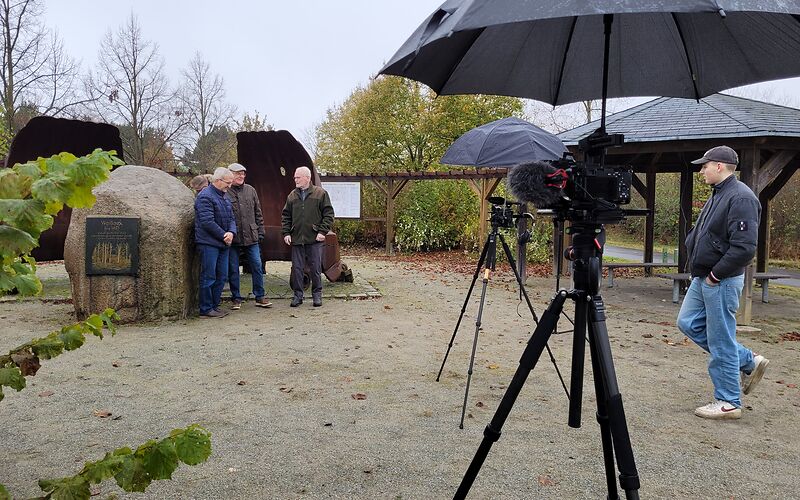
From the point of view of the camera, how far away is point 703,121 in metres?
9.98

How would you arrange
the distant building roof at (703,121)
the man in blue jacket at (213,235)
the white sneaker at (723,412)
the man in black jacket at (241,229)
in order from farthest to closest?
the distant building roof at (703,121)
the man in black jacket at (241,229)
the man in blue jacket at (213,235)
the white sneaker at (723,412)

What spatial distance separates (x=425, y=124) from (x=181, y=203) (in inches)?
531

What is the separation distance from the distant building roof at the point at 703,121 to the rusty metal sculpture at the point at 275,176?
5012mm

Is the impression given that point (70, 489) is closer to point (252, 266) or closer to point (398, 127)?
point (252, 266)

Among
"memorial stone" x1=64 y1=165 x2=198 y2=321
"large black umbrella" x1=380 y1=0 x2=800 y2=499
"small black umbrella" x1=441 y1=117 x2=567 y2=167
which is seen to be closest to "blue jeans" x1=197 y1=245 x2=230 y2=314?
"memorial stone" x1=64 y1=165 x2=198 y2=321

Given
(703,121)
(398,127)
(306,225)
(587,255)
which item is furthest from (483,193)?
(587,255)

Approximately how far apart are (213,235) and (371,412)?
404cm

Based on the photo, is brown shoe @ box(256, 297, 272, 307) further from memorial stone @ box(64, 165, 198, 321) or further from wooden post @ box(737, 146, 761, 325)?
Result: wooden post @ box(737, 146, 761, 325)

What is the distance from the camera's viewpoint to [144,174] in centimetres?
786

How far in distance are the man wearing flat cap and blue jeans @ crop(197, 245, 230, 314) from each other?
5420 millimetres

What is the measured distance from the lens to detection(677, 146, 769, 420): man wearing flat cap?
410 centimetres

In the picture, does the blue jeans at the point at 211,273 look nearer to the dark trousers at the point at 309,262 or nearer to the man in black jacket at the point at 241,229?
the man in black jacket at the point at 241,229

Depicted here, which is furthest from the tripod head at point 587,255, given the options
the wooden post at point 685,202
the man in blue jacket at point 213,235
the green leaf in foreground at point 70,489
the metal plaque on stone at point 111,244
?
→ the wooden post at point 685,202

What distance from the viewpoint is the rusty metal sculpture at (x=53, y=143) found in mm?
9758
